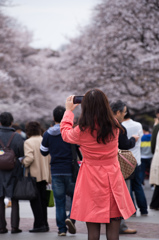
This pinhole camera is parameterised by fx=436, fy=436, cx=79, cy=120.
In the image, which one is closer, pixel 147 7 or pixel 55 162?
pixel 55 162

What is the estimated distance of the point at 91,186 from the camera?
154 inches

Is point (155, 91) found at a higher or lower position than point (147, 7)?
lower

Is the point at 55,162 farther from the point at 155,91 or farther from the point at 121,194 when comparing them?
the point at 155,91

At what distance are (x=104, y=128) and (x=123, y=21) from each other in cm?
2236

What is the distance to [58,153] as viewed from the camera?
240 inches

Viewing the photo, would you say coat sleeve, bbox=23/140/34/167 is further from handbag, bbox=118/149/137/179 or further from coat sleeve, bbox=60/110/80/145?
coat sleeve, bbox=60/110/80/145

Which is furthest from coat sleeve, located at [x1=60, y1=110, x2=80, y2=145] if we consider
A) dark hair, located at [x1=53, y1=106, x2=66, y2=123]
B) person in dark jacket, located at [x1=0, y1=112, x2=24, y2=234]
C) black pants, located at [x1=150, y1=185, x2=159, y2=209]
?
black pants, located at [x1=150, y1=185, x2=159, y2=209]

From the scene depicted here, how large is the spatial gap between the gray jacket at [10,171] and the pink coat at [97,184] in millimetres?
2718

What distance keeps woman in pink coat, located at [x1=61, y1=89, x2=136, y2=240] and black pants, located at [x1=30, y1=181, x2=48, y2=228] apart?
9.26 ft

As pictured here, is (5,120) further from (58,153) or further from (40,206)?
(40,206)

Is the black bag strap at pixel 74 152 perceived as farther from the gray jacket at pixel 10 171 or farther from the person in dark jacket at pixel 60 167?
the gray jacket at pixel 10 171

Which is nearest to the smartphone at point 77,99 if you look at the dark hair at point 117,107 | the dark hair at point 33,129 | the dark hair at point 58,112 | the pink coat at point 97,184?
the pink coat at point 97,184

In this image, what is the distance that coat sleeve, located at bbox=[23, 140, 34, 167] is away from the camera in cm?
672

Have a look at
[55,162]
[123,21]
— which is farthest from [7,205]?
[123,21]
